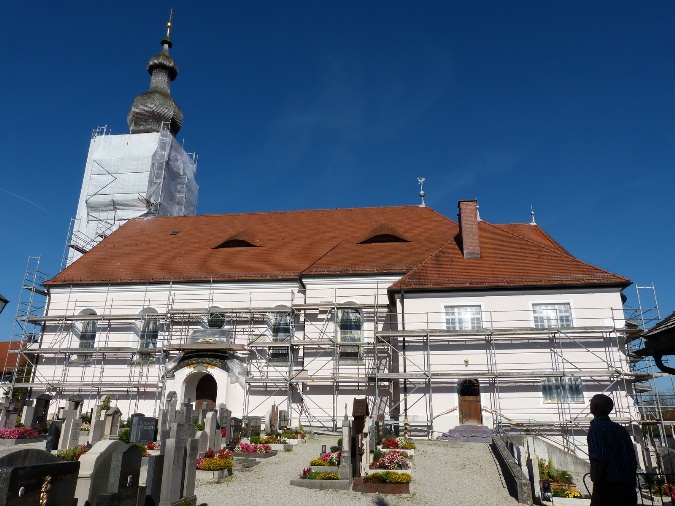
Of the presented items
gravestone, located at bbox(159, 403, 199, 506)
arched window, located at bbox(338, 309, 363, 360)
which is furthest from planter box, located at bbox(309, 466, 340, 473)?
arched window, located at bbox(338, 309, 363, 360)

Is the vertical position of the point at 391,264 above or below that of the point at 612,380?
above

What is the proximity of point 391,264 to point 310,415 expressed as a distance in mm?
7198

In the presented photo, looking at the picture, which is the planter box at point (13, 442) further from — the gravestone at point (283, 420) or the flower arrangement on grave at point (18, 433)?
the gravestone at point (283, 420)

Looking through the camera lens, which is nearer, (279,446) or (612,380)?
(279,446)

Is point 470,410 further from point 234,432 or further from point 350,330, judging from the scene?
point 234,432

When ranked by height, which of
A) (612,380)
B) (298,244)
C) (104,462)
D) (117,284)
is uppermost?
(298,244)

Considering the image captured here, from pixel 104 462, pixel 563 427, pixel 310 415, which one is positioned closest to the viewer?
pixel 104 462

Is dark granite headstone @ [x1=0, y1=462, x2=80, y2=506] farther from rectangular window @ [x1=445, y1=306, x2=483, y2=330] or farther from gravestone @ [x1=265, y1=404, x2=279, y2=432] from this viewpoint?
rectangular window @ [x1=445, y1=306, x2=483, y2=330]

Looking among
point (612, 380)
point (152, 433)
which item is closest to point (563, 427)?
point (612, 380)

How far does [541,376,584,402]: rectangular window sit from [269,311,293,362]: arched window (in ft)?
33.2

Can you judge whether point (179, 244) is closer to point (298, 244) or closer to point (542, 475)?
point (298, 244)

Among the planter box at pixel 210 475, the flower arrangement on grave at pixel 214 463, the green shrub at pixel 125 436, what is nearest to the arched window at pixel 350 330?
the green shrub at pixel 125 436

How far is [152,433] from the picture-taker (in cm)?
1672

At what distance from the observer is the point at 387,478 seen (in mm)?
10922
